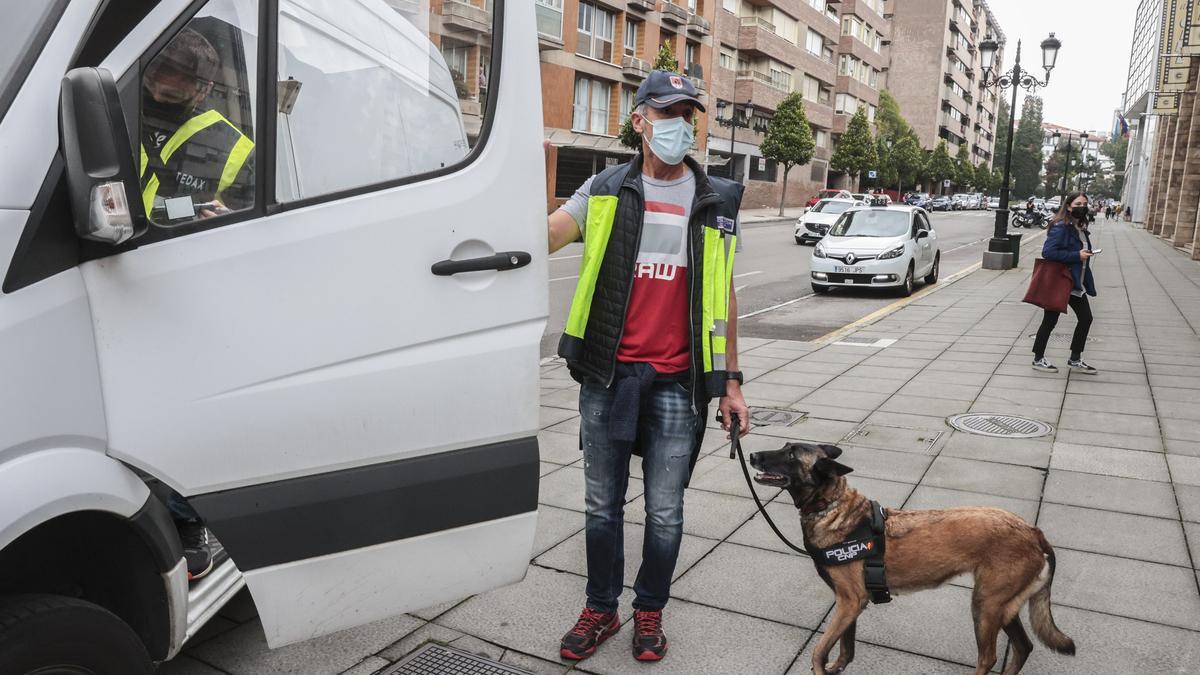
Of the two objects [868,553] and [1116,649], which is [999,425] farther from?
[868,553]

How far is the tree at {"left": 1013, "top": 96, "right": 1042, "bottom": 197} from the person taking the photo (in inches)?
5167

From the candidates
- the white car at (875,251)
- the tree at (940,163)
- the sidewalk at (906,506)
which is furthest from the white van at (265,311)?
the tree at (940,163)

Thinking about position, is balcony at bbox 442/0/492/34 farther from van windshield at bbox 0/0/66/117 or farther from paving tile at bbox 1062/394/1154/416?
paving tile at bbox 1062/394/1154/416

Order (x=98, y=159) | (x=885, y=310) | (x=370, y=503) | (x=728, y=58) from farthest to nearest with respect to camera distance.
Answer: (x=728, y=58)
(x=885, y=310)
(x=370, y=503)
(x=98, y=159)

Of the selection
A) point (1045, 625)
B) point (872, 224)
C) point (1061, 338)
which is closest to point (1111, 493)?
point (1045, 625)

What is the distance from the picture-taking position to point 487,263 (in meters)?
2.42

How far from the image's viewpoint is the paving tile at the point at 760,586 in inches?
140

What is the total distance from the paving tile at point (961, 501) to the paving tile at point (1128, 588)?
23.8 inches

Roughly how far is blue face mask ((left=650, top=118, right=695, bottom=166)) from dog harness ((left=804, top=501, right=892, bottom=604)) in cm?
137

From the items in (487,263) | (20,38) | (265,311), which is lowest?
(265,311)

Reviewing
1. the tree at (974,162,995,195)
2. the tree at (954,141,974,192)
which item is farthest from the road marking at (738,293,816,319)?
the tree at (974,162,995,195)

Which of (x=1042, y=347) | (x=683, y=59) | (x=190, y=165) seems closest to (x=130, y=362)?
(x=190, y=165)

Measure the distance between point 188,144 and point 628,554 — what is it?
272 centimetres

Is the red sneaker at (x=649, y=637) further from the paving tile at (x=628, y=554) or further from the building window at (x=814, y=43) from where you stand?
the building window at (x=814, y=43)
